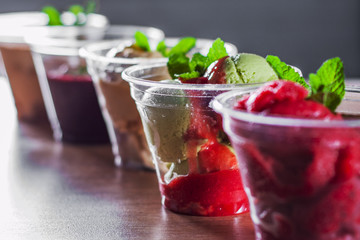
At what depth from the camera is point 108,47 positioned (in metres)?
1.53

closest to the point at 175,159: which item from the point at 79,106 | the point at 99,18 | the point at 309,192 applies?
the point at 309,192

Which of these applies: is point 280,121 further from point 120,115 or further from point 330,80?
→ point 120,115

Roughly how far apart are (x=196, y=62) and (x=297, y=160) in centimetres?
43

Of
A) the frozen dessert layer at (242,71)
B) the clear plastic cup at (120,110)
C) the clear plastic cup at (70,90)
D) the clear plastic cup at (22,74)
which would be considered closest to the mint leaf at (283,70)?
the frozen dessert layer at (242,71)

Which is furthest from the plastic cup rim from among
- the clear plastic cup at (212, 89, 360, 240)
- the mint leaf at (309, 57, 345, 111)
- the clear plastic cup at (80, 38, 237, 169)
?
the clear plastic cup at (80, 38, 237, 169)

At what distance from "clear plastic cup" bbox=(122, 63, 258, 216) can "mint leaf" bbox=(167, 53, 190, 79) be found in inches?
3.8

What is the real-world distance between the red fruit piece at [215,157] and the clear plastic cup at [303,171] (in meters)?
0.19

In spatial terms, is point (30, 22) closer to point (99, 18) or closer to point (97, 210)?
point (99, 18)

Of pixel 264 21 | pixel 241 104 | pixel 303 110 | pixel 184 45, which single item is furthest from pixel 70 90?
pixel 264 21

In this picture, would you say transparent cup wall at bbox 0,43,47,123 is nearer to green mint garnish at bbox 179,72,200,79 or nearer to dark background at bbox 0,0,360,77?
green mint garnish at bbox 179,72,200,79

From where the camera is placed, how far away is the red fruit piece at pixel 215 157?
980mm

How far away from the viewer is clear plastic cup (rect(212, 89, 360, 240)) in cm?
70

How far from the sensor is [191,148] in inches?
39.3

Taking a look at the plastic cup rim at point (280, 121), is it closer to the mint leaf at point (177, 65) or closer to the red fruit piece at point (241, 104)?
the red fruit piece at point (241, 104)
